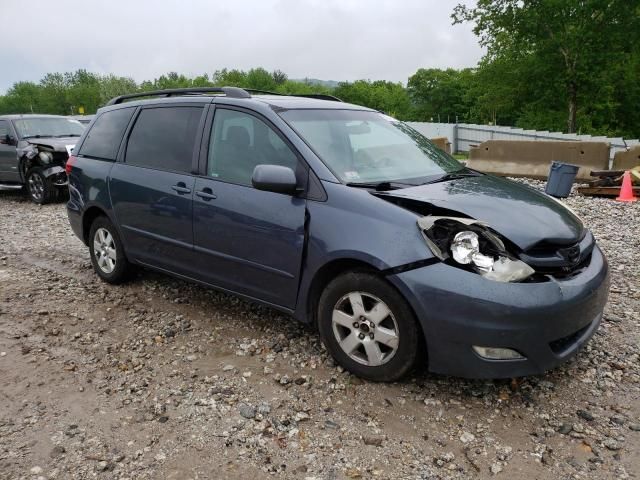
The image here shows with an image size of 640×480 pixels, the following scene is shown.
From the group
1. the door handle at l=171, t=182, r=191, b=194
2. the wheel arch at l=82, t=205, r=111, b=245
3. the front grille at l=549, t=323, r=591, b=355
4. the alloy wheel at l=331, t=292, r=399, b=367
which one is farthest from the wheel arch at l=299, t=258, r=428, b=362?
the wheel arch at l=82, t=205, r=111, b=245

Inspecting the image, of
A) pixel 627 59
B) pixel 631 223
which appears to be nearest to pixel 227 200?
pixel 631 223

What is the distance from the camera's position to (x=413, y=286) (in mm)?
2885

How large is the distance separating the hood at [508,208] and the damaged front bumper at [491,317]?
28 centimetres

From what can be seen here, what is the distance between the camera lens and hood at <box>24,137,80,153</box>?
413 inches

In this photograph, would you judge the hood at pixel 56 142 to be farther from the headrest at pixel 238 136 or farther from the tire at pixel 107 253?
the headrest at pixel 238 136

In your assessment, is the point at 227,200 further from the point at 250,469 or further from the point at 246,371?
the point at 250,469

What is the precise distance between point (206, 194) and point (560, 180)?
24.4ft

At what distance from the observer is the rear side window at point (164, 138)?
420cm

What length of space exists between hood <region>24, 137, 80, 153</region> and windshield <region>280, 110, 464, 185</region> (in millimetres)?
8182

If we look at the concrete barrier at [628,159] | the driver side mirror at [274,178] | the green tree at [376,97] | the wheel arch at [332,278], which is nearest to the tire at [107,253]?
the driver side mirror at [274,178]

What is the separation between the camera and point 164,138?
4.43 m

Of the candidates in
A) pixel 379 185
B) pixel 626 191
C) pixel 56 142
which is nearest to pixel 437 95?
pixel 626 191

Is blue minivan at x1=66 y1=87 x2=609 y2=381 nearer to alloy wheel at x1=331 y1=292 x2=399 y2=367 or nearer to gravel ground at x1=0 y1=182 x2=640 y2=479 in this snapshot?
alloy wheel at x1=331 y1=292 x2=399 y2=367

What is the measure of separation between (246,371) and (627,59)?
84.7 ft
